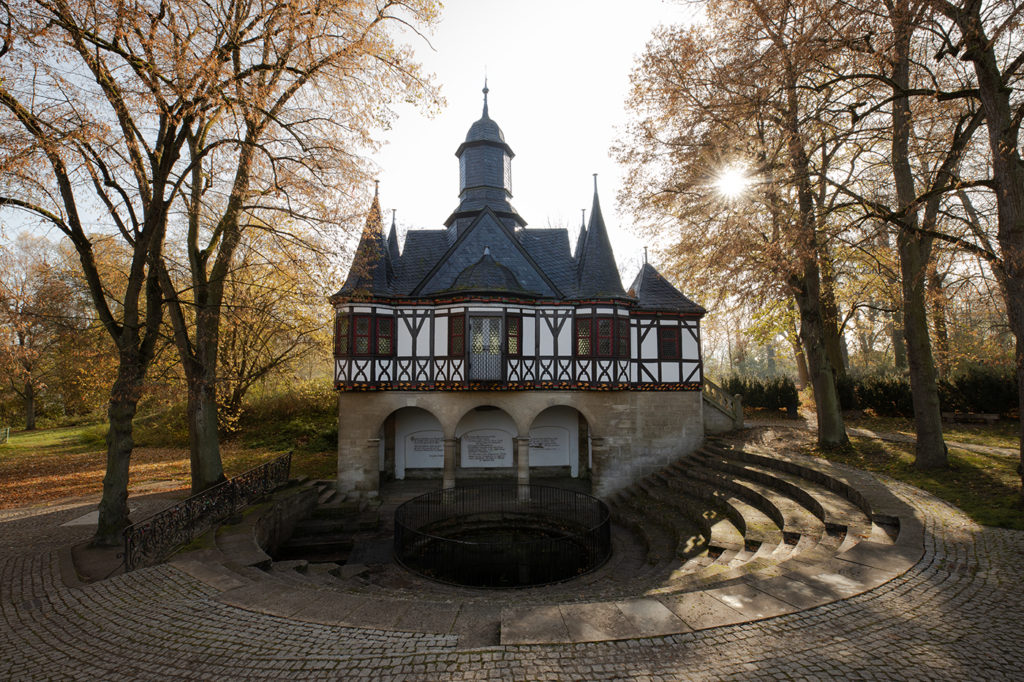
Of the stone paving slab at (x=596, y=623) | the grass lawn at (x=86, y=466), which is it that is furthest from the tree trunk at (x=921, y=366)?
the grass lawn at (x=86, y=466)

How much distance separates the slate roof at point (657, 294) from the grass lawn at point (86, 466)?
13892mm

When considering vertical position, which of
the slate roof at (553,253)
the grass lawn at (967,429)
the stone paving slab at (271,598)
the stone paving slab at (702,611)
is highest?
the slate roof at (553,253)

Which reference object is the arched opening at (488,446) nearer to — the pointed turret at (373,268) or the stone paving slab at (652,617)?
the pointed turret at (373,268)

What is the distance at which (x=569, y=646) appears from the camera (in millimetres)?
5070

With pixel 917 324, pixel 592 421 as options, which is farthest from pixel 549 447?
pixel 917 324

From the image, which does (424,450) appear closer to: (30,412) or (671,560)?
(671,560)

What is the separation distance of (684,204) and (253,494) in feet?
49.2

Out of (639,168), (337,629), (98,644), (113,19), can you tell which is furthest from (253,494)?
(639,168)

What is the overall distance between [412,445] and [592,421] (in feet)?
23.9

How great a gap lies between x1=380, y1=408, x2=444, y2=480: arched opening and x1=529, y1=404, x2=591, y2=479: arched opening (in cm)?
378

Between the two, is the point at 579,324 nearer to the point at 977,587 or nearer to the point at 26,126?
the point at 977,587

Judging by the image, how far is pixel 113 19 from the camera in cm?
785

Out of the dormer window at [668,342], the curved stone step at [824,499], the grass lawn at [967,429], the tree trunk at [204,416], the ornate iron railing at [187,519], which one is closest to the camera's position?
the ornate iron railing at [187,519]

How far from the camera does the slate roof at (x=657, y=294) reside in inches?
705
